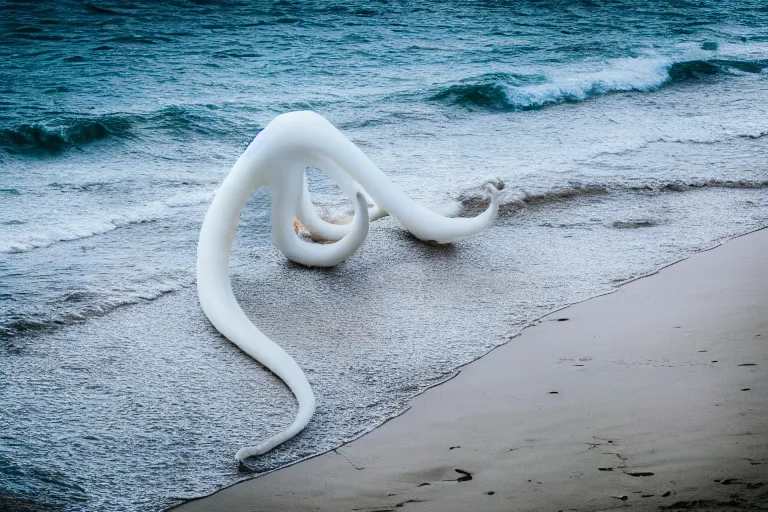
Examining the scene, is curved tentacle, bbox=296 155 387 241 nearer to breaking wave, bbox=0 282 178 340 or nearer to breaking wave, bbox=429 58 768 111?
breaking wave, bbox=0 282 178 340

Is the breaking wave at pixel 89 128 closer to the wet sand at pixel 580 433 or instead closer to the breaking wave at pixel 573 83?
the breaking wave at pixel 573 83

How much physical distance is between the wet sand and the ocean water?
0.16m

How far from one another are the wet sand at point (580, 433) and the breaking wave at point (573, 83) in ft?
26.6

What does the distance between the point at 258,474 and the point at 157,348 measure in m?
1.21

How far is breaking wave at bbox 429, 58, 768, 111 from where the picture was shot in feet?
39.1

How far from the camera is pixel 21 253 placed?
5.18 metres

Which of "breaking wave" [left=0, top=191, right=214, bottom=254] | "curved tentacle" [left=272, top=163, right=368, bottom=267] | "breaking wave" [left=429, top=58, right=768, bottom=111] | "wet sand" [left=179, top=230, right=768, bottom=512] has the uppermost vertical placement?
"breaking wave" [left=429, top=58, right=768, bottom=111]

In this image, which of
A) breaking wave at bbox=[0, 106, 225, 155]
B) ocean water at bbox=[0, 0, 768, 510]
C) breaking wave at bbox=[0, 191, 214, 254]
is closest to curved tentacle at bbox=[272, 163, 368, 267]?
ocean water at bbox=[0, 0, 768, 510]

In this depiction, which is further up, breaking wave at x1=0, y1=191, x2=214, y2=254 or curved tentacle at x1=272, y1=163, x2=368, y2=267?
curved tentacle at x1=272, y1=163, x2=368, y2=267

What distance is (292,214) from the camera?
448 cm

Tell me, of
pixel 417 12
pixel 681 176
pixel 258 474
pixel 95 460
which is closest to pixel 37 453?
pixel 95 460

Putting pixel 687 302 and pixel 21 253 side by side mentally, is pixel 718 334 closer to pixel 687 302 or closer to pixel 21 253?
pixel 687 302

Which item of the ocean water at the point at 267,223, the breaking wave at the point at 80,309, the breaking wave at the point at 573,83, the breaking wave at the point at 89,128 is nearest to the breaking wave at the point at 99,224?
the ocean water at the point at 267,223

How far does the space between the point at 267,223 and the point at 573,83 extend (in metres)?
8.38
